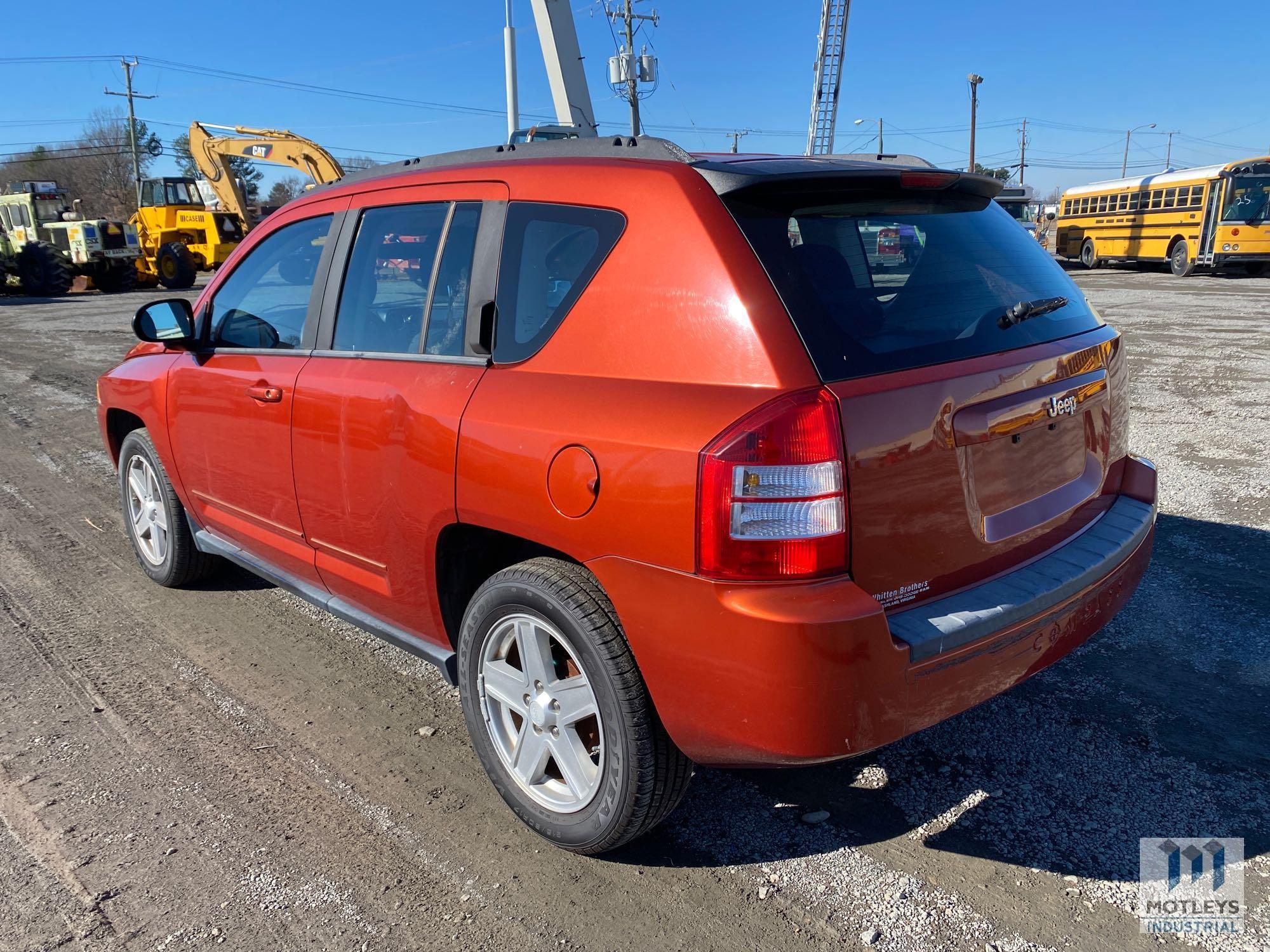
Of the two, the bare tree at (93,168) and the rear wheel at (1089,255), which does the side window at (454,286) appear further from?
the bare tree at (93,168)

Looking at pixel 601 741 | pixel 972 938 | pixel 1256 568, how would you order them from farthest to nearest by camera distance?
pixel 1256 568 < pixel 601 741 < pixel 972 938

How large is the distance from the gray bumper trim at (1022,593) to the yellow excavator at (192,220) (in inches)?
911

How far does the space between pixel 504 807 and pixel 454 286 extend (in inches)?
63.5

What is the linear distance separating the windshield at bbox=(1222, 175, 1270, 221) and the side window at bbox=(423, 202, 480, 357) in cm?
2805

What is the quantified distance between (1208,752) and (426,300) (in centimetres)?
287

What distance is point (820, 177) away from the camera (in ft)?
7.63

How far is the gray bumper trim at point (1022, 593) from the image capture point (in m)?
2.14

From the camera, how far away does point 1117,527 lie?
280cm

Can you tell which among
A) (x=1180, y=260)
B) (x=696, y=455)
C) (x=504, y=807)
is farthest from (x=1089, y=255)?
(x=696, y=455)

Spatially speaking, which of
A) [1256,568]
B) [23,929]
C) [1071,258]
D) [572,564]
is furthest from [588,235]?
[1071,258]

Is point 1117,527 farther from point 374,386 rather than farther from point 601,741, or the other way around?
point 374,386

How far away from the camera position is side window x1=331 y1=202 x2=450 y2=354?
9.59 ft

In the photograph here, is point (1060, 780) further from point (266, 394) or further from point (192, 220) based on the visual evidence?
point (192, 220)

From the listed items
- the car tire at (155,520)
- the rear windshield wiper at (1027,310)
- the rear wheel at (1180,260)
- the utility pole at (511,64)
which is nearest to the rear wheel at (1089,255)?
the rear wheel at (1180,260)
